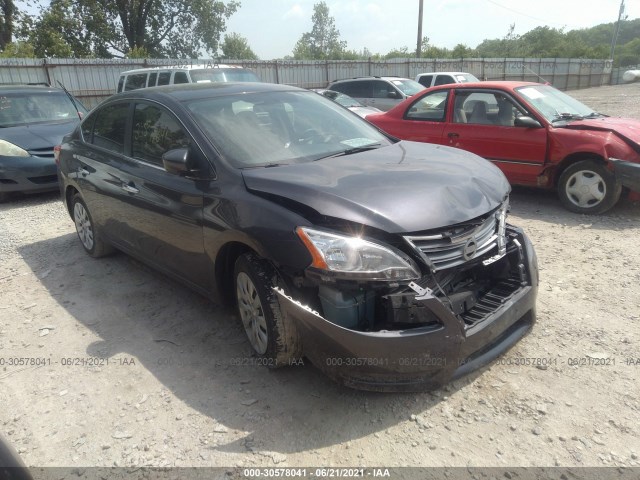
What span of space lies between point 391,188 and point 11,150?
7039mm

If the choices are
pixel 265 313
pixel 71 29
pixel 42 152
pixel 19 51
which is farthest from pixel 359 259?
pixel 71 29

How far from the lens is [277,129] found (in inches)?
143

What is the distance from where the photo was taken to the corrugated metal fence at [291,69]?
1598 cm

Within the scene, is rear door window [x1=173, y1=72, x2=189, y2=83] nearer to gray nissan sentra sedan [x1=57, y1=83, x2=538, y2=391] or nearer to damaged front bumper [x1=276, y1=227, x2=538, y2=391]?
gray nissan sentra sedan [x1=57, y1=83, x2=538, y2=391]

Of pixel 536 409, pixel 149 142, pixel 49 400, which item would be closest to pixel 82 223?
pixel 149 142

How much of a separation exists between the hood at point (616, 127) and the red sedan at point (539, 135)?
0.03ft

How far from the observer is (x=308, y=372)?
10.3 feet

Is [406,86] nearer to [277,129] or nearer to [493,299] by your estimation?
[277,129]

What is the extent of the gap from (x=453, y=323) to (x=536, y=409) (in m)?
0.73

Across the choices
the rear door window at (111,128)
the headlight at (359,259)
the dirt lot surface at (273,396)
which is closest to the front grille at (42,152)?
the rear door window at (111,128)

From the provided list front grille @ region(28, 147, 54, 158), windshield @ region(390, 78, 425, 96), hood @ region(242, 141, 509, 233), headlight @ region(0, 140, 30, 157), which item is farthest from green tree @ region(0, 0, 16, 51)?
hood @ region(242, 141, 509, 233)

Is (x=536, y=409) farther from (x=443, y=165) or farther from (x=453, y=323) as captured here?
(x=443, y=165)

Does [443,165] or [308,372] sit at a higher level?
[443,165]

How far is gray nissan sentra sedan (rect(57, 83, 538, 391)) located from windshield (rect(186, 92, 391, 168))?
0.05 ft
